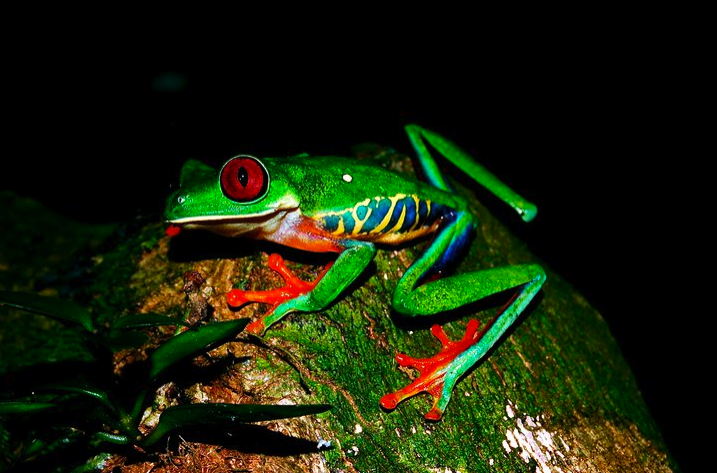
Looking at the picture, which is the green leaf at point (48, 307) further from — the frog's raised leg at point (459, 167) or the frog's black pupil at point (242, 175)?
the frog's raised leg at point (459, 167)

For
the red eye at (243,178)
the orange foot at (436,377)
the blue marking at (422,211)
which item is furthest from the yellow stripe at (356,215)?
the orange foot at (436,377)

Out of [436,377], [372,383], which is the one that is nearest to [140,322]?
[372,383]

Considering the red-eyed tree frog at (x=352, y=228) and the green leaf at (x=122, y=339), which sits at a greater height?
the red-eyed tree frog at (x=352, y=228)

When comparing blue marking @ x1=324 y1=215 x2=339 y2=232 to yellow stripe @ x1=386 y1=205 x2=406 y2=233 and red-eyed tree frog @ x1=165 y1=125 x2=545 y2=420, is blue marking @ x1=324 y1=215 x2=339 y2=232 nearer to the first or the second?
red-eyed tree frog @ x1=165 y1=125 x2=545 y2=420

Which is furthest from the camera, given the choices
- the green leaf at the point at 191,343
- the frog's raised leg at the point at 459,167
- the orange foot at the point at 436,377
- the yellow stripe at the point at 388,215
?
the frog's raised leg at the point at 459,167

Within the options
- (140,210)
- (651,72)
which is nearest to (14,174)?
(140,210)

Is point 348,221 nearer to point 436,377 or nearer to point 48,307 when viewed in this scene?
point 436,377

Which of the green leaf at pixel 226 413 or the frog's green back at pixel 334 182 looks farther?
the frog's green back at pixel 334 182
